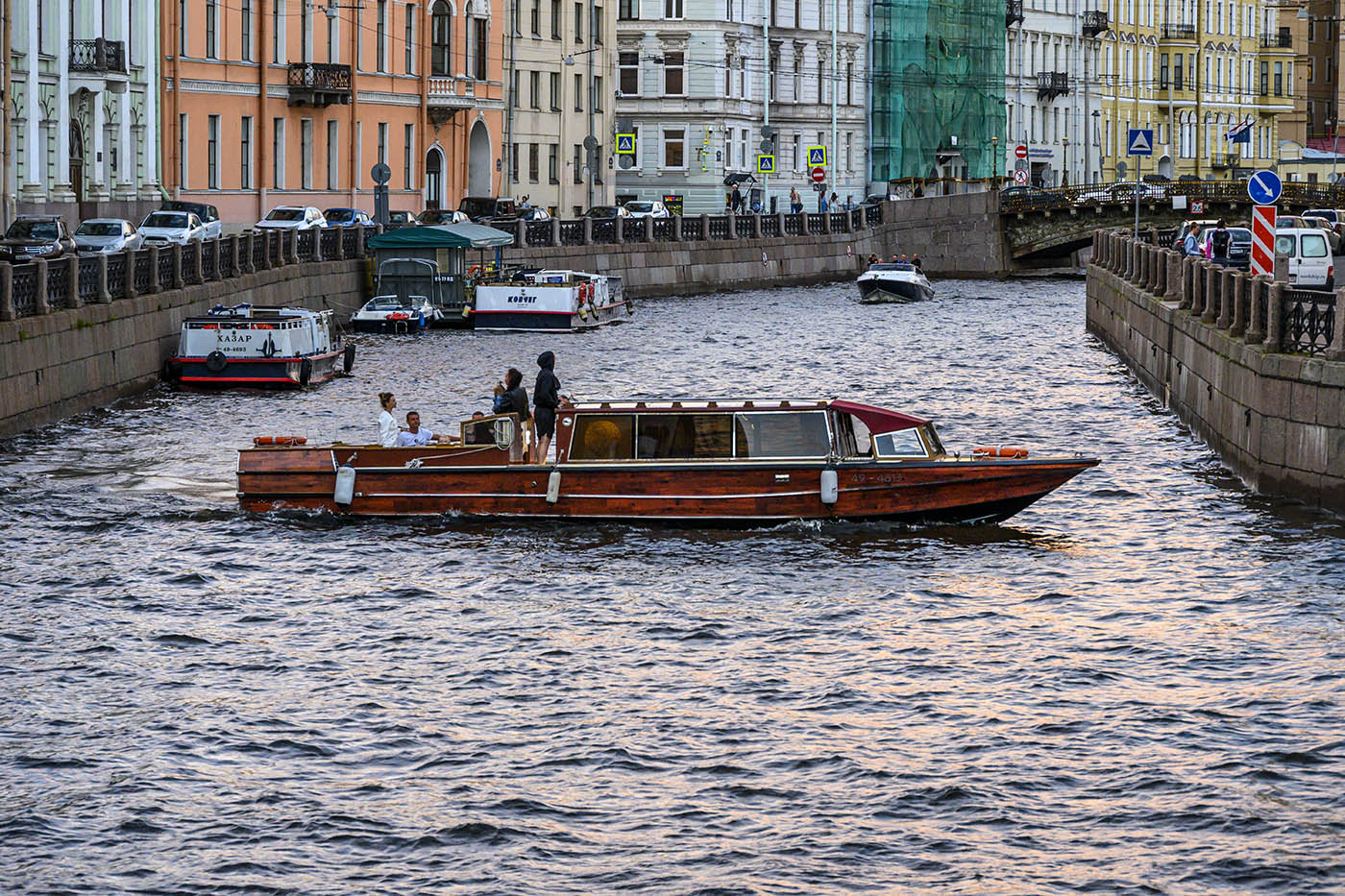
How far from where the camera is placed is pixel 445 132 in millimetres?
81188

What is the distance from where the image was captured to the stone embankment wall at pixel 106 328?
3300 cm

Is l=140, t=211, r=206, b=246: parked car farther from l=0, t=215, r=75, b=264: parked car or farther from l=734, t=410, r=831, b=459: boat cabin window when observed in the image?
l=734, t=410, r=831, b=459: boat cabin window

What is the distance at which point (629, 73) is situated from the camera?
100250 mm

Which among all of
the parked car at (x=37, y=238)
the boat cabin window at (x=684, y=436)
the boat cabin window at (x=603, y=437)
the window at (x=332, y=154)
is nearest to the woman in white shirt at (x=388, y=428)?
the boat cabin window at (x=603, y=437)

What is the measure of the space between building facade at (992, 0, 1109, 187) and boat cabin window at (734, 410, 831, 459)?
9208cm

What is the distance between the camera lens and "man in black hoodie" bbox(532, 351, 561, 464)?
88.5 ft

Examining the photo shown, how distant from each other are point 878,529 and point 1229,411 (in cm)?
633

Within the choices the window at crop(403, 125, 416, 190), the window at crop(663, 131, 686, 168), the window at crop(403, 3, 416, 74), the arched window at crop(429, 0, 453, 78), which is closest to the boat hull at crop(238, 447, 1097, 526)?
the window at crop(403, 125, 416, 190)

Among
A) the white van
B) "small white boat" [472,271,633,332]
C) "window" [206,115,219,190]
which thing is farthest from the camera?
"window" [206,115,219,190]

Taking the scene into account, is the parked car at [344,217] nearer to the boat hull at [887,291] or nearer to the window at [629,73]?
the boat hull at [887,291]

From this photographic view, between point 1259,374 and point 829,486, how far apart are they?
5356mm

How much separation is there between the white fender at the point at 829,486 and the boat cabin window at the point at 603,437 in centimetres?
212

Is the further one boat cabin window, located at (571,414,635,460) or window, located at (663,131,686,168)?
window, located at (663,131,686,168)

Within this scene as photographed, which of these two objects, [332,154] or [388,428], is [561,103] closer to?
[332,154]
